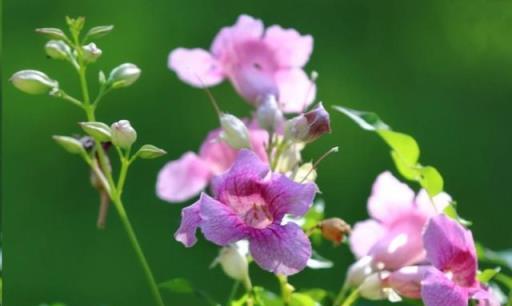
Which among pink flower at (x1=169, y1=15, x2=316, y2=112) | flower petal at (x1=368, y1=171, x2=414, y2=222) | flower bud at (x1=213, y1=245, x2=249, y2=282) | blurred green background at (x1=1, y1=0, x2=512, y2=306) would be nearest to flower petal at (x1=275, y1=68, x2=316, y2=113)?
pink flower at (x1=169, y1=15, x2=316, y2=112)

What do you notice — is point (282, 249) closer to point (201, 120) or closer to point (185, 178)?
point (185, 178)

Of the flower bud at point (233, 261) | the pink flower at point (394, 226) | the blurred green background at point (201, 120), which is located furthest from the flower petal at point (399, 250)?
the blurred green background at point (201, 120)

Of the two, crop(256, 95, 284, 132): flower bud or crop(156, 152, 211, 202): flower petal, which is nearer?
crop(256, 95, 284, 132): flower bud

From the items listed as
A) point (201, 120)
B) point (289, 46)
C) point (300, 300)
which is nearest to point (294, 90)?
point (289, 46)

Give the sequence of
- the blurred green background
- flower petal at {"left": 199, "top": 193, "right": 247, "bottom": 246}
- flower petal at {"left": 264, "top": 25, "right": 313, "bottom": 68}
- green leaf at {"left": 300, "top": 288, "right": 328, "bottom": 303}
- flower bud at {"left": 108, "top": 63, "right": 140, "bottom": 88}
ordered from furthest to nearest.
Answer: the blurred green background < flower petal at {"left": 264, "top": 25, "right": 313, "bottom": 68} < green leaf at {"left": 300, "top": 288, "right": 328, "bottom": 303} < flower bud at {"left": 108, "top": 63, "right": 140, "bottom": 88} < flower petal at {"left": 199, "top": 193, "right": 247, "bottom": 246}

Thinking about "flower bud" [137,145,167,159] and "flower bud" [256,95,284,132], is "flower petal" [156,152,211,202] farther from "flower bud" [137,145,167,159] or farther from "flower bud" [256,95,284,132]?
"flower bud" [137,145,167,159]

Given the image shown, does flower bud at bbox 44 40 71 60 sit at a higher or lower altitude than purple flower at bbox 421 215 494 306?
higher
